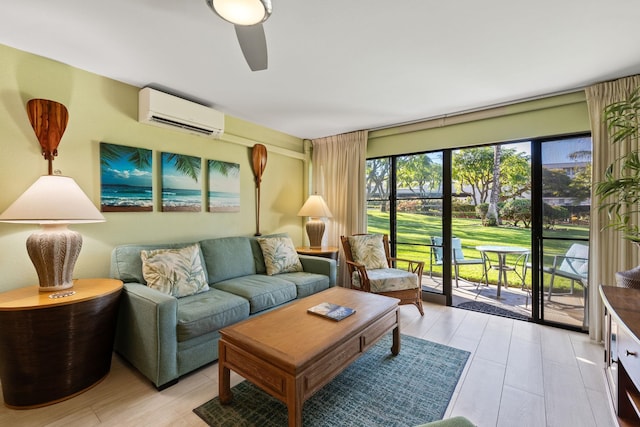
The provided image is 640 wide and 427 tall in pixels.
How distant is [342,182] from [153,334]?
303 centimetres

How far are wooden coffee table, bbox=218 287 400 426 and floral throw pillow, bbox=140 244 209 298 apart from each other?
854 millimetres

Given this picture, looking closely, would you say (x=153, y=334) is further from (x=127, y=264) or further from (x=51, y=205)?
(x=51, y=205)

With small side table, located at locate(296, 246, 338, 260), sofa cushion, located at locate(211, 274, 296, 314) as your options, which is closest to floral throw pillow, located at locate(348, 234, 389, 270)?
small side table, located at locate(296, 246, 338, 260)

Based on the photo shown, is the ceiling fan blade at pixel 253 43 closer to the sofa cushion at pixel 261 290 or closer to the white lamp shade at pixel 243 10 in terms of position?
the white lamp shade at pixel 243 10

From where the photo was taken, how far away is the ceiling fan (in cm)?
129

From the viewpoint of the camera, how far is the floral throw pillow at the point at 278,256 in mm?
3215

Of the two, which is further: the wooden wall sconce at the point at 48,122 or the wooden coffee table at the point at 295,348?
the wooden wall sconce at the point at 48,122

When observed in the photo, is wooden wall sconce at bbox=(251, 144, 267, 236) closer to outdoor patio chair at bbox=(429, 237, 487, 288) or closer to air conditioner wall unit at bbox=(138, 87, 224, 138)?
air conditioner wall unit at bbox=(138, 87, 224, 138)

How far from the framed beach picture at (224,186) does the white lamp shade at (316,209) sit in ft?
3.09

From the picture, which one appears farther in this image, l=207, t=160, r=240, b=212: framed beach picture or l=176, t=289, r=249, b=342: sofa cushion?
l=207, t=160, r=240, b=212: framed beach picture

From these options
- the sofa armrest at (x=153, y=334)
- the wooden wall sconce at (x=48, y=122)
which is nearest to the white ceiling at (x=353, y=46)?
the wooden wall sconce at (x=48, y=122)

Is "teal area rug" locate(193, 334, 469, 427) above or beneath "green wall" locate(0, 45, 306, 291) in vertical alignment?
beneath

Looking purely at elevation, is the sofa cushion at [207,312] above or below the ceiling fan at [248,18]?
below

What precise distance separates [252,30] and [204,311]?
1.87 m
